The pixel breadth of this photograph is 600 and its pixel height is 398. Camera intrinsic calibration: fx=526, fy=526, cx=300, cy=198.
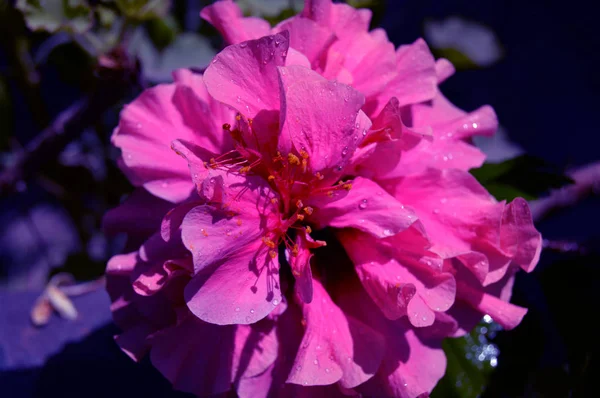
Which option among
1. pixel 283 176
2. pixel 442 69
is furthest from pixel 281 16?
pixel 283 176

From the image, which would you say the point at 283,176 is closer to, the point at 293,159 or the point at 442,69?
the point at 293,159

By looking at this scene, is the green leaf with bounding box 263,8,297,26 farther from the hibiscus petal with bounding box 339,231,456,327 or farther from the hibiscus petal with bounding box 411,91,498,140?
the hibiscus petal with bounding box 339,231,456,327

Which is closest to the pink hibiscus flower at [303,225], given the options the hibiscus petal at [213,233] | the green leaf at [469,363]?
the hibiscus petal at [213,233]

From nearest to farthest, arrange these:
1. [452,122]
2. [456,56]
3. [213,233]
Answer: [213,233] → [452,122] → [456,56]

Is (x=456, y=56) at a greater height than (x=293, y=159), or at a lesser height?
lesser

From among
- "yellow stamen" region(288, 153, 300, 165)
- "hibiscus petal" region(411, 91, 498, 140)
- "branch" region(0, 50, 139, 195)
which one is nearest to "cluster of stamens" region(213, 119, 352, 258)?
"yellow stamen" region(288, 153, 300, 165)

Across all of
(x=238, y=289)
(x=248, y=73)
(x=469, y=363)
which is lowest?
(x=469, y=363)

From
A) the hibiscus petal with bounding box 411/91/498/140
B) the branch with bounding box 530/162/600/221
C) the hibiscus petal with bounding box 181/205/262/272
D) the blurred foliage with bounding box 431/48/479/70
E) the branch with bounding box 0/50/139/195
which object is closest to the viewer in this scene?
the hibiscus petal with bounding box 181/205/262/272
